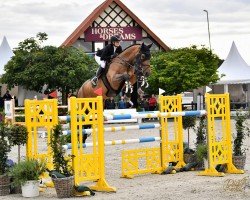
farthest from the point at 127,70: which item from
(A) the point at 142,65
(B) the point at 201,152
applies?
(B) the point at 201,152

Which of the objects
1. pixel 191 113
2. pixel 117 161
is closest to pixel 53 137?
pixel 191 113

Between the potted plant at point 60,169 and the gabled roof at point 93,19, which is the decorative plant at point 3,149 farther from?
the gabled roof at point 93,19

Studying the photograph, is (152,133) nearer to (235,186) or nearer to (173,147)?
(173,147)

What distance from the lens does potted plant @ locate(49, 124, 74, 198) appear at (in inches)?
359

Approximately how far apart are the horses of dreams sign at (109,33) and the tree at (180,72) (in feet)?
26.1

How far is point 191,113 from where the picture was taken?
1156cm

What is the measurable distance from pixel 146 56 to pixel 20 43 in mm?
22477

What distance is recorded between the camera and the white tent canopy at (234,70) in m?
34.8

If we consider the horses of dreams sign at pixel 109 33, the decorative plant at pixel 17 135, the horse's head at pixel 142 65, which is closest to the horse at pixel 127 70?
the horse's head at pixel 142 65

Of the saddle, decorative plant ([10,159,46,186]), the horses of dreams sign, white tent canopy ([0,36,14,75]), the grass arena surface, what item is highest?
the horses of dreams sign

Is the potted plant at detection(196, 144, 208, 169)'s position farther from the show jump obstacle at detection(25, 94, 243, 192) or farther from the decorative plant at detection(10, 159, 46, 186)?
the decorative plant at detection(10, 159, 46, 186)

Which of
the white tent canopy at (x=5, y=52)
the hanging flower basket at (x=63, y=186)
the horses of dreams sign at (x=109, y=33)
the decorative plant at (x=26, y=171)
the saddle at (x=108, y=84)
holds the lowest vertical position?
the hanging flower basket at (x=63, y=186)

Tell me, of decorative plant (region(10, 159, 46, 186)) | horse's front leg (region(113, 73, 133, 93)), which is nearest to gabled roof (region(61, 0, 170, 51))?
horse's front leg (region(113, 73, 133, 93))

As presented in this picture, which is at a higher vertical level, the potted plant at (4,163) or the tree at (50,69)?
the tree at (50,69)
